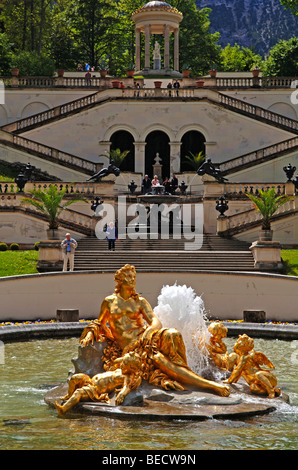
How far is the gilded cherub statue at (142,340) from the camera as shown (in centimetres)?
1129

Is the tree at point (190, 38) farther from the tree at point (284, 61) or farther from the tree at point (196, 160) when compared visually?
the tree at point (196, 160)

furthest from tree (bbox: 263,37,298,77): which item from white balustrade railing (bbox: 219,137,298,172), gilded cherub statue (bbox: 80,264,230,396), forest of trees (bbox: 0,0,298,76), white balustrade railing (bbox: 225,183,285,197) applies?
gilded cherub statue (bbox: 80,264,230,396)

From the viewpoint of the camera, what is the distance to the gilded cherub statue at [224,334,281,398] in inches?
464

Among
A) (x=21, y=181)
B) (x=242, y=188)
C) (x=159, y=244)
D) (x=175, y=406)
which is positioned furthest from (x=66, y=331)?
(x=242, y=188)

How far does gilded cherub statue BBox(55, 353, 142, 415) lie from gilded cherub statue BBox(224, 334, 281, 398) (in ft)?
5.26

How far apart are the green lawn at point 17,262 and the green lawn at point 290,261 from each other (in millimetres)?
8655

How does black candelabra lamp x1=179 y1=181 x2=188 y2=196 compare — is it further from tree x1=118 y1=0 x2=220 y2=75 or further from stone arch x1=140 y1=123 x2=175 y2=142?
tree x1=118 y1=0 x2=220 y2=75

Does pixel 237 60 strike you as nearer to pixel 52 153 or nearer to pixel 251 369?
pixel 52 153

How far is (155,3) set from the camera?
201 ft

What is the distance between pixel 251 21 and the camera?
179 m

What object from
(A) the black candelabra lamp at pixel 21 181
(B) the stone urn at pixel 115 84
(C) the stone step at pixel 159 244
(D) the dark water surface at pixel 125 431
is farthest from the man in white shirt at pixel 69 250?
(B) the stone urn at pixel 115 84

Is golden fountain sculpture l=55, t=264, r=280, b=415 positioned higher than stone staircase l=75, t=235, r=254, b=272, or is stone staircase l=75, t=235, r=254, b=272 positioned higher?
stone staircase l=75, t=235, r=254, b=272

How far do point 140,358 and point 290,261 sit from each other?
19100 millimetres
